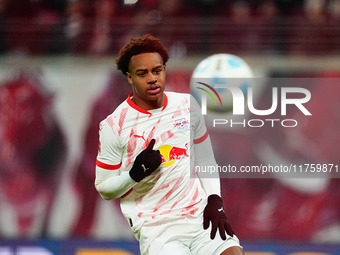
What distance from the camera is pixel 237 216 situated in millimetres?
6168

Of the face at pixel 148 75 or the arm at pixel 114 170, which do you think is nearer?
the arm at pixel 114 170

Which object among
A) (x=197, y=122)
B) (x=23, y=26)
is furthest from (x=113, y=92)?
(x=197, y=122)

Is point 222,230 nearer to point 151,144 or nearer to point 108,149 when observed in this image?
point 151,144

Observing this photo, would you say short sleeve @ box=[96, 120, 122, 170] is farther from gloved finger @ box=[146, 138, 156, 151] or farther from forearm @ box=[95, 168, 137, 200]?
gloved finger @ box=[146, 138, 156, 151]

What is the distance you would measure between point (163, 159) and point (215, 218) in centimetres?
39

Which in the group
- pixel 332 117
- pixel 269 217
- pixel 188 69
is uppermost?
pixel 188 69

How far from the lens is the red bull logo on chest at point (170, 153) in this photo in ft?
12.5

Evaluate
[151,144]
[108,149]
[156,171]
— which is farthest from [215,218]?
[108,149]

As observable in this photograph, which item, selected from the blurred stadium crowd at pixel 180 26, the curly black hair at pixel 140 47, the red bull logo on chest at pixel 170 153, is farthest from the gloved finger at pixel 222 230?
the blurred stadium crowd at pixel 180 26

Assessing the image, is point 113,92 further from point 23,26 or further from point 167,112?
point 167,112

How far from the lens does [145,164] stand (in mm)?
3674

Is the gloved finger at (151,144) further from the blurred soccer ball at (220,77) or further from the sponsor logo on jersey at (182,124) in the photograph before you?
the blurred soccer ball at (220,77)

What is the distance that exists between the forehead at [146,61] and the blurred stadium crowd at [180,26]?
2.37 m

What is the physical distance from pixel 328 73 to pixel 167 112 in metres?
2.73
